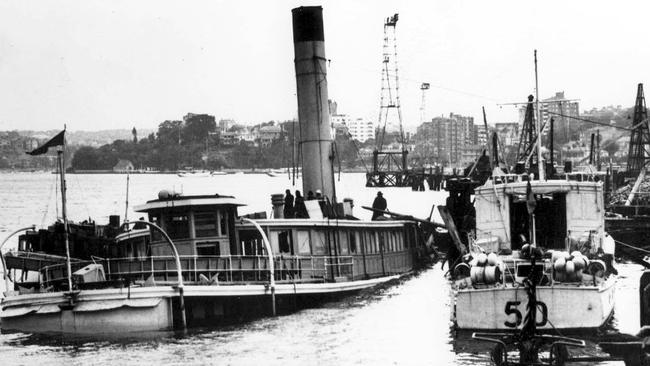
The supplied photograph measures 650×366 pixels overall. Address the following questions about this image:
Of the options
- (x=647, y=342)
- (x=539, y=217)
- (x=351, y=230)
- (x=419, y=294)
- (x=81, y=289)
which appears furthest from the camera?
(x=419, y=294)

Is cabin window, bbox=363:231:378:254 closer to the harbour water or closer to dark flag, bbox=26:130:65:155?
the harbour water

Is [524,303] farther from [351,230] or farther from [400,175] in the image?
[400,175]

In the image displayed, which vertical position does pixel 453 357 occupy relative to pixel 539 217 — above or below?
below

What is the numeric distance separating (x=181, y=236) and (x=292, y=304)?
3709 millimetres

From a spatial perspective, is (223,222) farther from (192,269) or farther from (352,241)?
(352,241)

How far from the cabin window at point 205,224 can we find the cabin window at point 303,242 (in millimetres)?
3285

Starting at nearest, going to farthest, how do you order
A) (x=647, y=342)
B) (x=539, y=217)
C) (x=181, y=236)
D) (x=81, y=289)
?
(x=647, y=342), (x=81, y=289), (x=181, y=236), (x=539, y=217)

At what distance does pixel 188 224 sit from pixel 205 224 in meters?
0.46

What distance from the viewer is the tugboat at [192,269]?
22.2 m

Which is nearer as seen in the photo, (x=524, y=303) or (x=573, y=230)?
(x=524, y=303)

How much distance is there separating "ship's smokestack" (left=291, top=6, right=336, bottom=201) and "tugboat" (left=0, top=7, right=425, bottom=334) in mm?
2523

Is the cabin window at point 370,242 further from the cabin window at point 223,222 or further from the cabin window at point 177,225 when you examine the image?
the cabin window at point 177,225

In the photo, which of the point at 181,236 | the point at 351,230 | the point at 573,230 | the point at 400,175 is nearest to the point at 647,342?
the point at 573,230

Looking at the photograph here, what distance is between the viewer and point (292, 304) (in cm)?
2572
